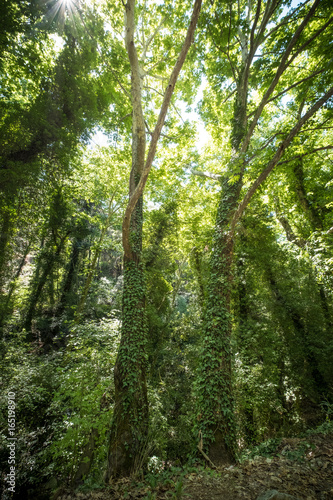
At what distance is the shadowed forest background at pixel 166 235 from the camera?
4.20 m

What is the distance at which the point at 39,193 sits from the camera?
20.6 ft

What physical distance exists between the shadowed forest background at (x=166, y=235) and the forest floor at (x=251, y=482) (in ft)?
0.78

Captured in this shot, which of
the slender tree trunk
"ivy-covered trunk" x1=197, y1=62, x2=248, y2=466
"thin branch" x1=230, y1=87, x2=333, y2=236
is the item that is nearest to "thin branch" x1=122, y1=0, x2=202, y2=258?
"ivy-covered trunk" x1=197, y1=62, x2=248, y2=466

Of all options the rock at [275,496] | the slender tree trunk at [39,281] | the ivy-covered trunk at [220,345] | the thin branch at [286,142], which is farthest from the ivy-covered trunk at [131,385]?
the slender tree trunk at [39,281]

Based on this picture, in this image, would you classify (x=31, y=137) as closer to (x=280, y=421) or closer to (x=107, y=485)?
(x=107, y=485)

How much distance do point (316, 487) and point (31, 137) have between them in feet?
29.0

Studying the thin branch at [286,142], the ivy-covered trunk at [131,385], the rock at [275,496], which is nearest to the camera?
the rock at [275,496]

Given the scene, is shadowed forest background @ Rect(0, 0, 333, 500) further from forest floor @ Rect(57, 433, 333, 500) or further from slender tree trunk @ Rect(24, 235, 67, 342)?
slender tree trunk @ Rect(24, 235, 67, 342)

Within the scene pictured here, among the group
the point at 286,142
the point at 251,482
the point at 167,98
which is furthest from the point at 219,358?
the point at 167,98

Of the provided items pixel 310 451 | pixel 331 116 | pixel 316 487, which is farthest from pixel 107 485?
pixel 331 116

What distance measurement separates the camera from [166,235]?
40.4 ft

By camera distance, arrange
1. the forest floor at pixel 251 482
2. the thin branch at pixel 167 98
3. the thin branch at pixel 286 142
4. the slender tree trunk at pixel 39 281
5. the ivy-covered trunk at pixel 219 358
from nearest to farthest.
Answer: the forest floor at pixel 251 482
the thin branch at pixel 167 98
the ivy-covered trunk at pixel 219 358
the thin branch at pixel 286 142
the slender tree trunk at pixel 39 281

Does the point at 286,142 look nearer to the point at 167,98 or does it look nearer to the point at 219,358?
the point at 167,98

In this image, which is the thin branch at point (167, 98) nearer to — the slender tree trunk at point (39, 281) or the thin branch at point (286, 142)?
the thin branch at point (286, 142)
